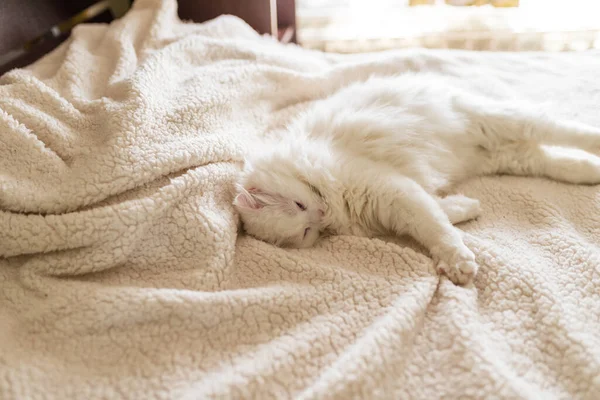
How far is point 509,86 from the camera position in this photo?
207cm

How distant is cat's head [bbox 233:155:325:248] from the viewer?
140 cm

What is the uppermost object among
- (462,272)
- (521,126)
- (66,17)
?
(66,17)

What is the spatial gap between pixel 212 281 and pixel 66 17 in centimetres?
196

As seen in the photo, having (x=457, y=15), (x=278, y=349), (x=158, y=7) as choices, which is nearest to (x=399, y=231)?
(x=278, y=349)

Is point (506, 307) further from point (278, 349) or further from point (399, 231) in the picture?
point (278, 349)

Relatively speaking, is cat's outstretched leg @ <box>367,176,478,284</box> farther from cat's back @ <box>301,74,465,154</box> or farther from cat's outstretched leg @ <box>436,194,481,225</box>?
cat's back @ <box>301,74,465,154</box>

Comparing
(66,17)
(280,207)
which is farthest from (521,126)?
(66,17)

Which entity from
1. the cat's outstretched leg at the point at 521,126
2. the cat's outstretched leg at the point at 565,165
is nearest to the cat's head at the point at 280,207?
the cat's outstretched leg at the point at 521,126

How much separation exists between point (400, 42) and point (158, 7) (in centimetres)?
147

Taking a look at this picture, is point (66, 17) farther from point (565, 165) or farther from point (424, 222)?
point (565, 165)

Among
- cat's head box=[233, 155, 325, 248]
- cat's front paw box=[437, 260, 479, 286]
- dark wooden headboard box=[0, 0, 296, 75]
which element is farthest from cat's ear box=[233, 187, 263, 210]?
dark wooden headboard box=[0, 0, 296, 75]

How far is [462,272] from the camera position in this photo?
1.14m

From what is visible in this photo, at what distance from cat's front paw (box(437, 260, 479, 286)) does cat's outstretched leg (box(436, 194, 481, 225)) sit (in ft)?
0.84

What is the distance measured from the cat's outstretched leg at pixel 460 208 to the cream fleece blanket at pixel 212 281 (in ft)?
0.13
